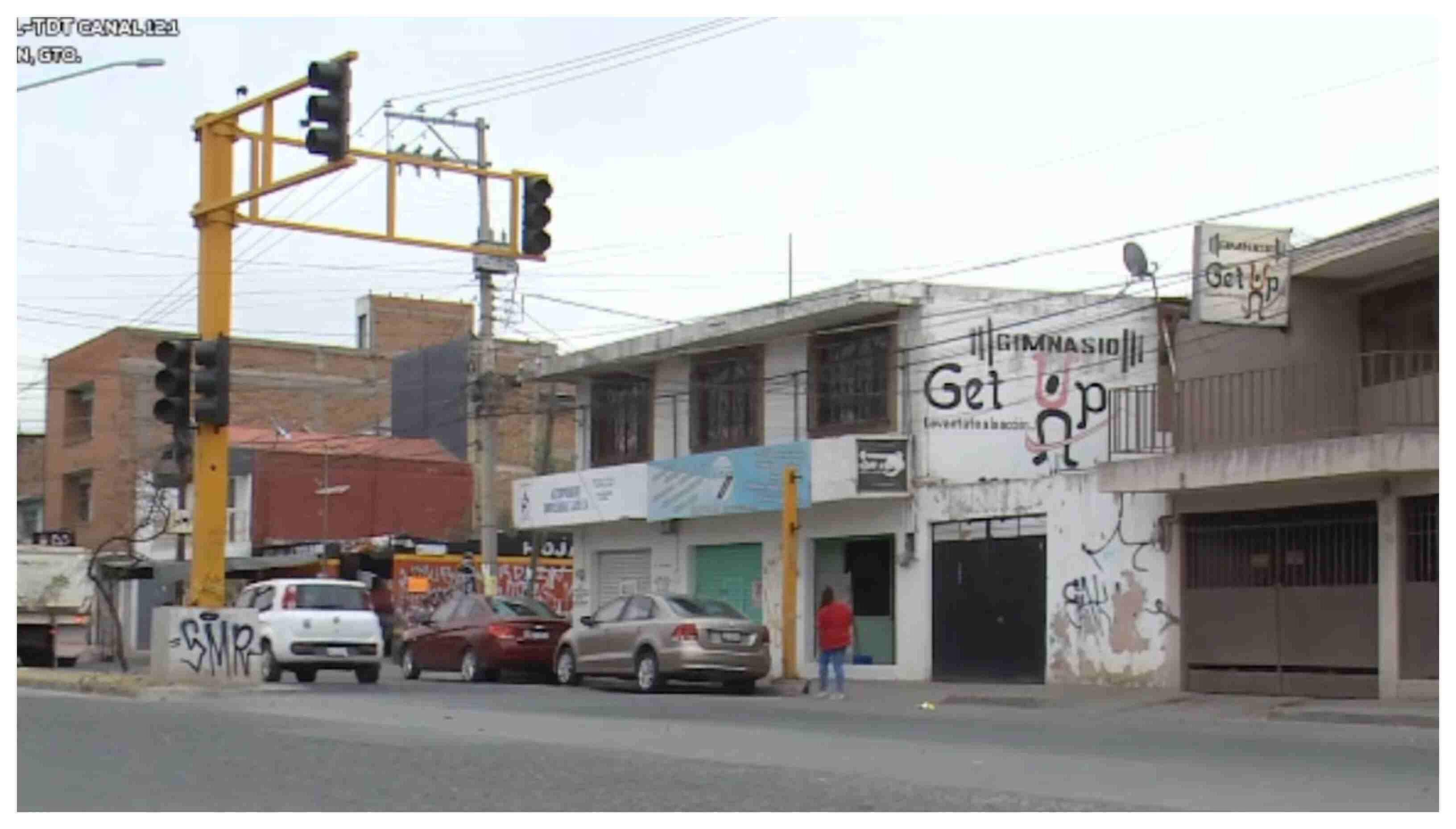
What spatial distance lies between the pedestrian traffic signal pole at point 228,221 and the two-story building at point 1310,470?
9611 millimetres

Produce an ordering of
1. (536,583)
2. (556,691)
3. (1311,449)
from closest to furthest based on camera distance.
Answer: (1311,449) → (556,691) → (536,583)

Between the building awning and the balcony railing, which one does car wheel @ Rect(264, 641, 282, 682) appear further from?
the building awning

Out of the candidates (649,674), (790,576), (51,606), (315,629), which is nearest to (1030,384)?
(790,576)

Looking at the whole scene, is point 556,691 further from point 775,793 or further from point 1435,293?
point 775,793

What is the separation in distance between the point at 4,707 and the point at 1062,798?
31.4ft

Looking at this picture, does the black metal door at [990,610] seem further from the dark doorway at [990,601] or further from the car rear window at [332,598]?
the car rear window at [332,598]

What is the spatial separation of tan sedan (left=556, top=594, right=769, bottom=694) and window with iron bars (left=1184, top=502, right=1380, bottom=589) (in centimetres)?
620

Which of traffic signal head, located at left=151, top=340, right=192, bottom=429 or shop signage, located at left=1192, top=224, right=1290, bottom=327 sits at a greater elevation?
shop signage, located at left=1192, top=224, right=1290, bottom=327

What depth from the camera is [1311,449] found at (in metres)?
23.5

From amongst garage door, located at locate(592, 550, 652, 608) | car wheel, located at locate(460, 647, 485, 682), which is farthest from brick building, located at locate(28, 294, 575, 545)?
car wheel, located at locate(460, 647, 485, 682)

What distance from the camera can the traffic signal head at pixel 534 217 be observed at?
21484mm

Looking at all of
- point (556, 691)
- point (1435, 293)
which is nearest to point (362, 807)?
point (556, 691)

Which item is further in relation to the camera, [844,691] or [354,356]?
[354,356]

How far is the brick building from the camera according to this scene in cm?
6244
